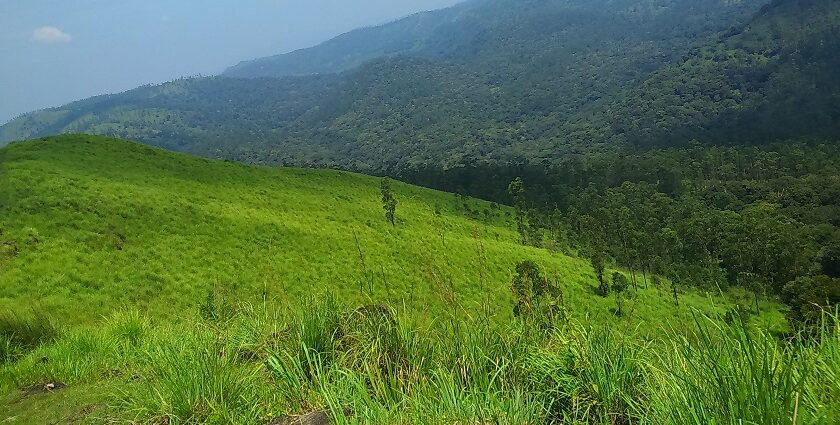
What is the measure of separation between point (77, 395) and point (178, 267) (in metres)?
36.6

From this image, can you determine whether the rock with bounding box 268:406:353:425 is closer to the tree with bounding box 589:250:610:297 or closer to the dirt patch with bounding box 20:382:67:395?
the dirt patch with bounding box 20:382:67:395

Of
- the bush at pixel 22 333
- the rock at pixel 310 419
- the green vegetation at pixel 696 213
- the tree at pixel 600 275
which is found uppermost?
the rock at pixel 310 419

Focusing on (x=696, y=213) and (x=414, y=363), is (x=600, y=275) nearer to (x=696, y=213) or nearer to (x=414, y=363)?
(x=696, y=213)

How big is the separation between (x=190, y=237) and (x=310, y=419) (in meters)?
45.4

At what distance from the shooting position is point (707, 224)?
250 ft

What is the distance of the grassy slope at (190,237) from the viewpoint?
33.4m

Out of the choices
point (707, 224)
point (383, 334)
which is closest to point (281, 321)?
point (383, 334)

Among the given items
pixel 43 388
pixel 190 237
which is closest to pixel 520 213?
pixel 190 237

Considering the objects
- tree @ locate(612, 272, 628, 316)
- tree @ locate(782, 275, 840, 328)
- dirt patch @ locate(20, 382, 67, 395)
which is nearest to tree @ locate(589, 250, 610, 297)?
tree @ locate(612, 272, 628, 316)

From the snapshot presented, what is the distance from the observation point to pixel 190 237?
45.0 metres

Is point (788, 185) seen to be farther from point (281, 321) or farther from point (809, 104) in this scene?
point (281, 321)

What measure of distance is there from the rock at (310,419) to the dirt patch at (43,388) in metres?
4.54

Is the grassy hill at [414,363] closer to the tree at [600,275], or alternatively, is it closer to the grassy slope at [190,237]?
the grassy slope at [190,237]

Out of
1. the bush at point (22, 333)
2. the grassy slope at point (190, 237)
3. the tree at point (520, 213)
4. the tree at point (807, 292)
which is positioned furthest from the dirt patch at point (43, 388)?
the tree at point (520, 213)
